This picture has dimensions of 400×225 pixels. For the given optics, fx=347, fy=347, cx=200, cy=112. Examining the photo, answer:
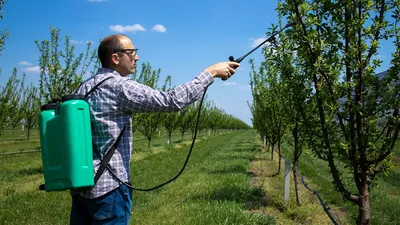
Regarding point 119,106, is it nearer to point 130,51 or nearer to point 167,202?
point 130,51

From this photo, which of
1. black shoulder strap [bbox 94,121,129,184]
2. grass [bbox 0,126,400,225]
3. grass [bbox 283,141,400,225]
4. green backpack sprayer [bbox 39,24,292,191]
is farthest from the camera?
grass [bbox 283,141,400,225]

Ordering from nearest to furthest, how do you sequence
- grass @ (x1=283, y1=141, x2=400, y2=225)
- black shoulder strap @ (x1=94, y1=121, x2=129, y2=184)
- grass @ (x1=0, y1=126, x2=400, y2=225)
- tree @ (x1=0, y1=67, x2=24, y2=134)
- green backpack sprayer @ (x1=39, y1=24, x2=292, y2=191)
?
1. green backpack sprayer @ (x1=39, y1=24, x2=292, y2=191)
2. black shoulder strap @ (x1=94, y1=121, x2=129, y2=184)
3. grass @ (x1=0, y1=126, x2=400, y2=225)
4. grass @ (x1=283, y1=141, x2=400, y2=225)
5. tree @ (x1=0, y1=67, x2=24, y2=134)

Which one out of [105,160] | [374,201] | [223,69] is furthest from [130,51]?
[374,201]

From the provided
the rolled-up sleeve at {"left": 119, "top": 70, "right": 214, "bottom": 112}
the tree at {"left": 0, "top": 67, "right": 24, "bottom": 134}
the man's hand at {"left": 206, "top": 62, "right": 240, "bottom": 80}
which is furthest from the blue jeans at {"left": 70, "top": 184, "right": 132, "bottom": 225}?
the tree at {"left": 0, "top": 67, "right": 24, "bottom": 134}

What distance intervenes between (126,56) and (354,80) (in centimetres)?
227

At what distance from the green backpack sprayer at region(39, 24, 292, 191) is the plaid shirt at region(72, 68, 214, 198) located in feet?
0.25

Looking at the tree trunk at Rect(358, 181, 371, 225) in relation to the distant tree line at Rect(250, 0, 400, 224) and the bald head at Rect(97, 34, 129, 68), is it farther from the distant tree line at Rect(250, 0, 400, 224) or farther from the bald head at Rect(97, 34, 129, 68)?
the bald head at Rect(97, 34, 129, 68)

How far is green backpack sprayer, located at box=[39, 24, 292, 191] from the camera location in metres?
2.06

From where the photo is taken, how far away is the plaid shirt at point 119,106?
2186mm

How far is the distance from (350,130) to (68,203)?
5935 mm

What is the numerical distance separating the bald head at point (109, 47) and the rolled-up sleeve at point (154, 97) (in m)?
0.28

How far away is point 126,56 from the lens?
7.94 feet

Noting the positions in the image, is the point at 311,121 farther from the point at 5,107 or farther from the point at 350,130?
the point at 5,107

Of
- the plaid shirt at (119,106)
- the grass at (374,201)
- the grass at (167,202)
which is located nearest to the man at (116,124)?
the plaid shirt at (119,106)
